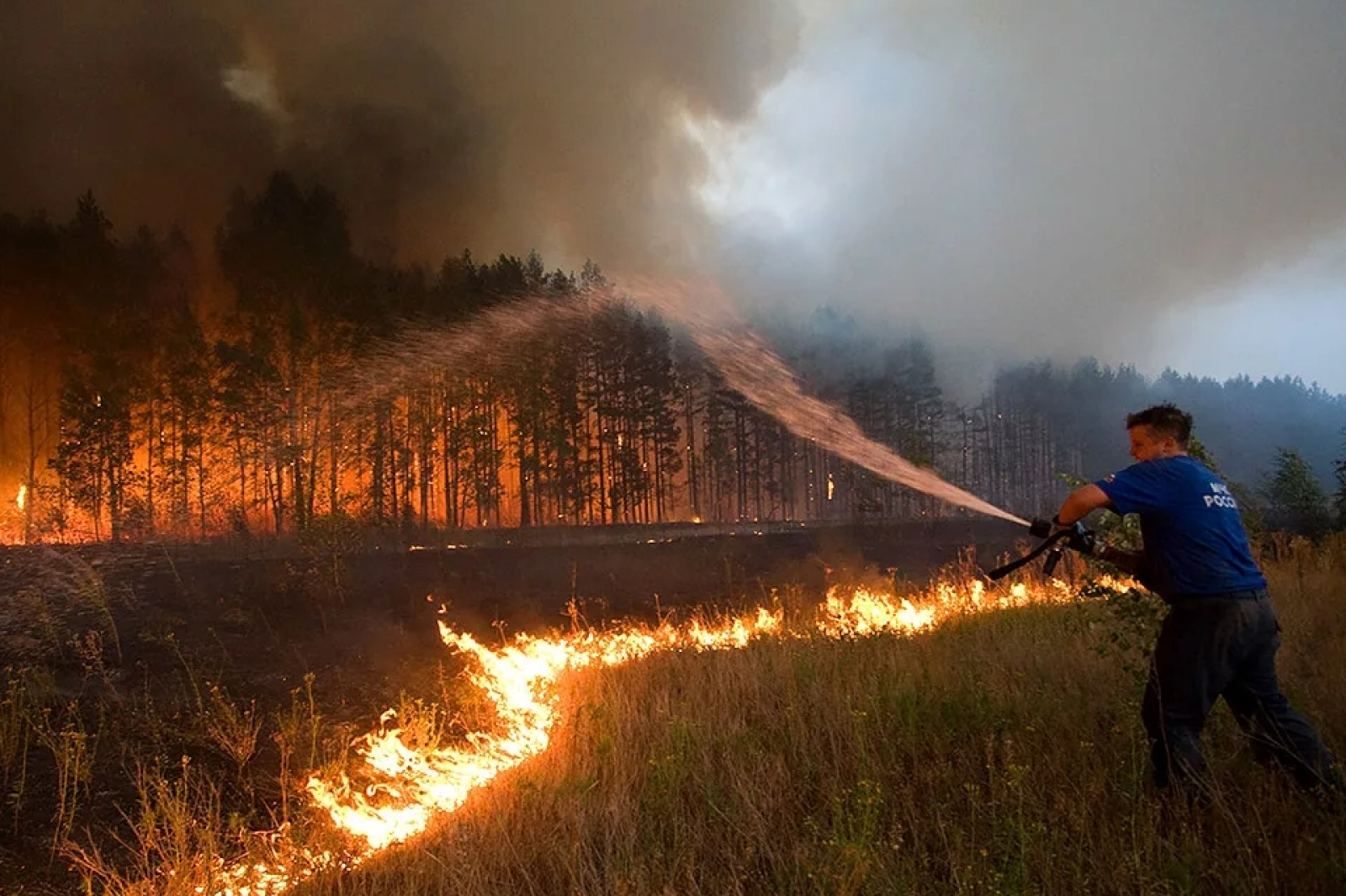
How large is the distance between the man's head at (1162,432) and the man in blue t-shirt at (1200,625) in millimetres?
272

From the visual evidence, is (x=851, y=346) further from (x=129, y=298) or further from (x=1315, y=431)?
(x=1315, y=431)

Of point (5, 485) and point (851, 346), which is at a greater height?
point (851, 346)

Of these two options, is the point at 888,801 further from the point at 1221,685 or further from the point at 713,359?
the point at 713,359

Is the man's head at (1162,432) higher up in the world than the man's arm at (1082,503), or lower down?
higher up

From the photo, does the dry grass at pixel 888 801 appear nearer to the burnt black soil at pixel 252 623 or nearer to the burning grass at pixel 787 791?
the burning grass at pixel 787 791

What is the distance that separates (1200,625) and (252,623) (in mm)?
13195

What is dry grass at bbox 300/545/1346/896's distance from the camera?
380 cm

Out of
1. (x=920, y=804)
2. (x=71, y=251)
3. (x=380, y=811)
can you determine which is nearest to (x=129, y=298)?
(x=71, y=251)

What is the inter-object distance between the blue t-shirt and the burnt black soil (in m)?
6.79

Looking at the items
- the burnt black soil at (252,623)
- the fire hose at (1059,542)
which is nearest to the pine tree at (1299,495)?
the burnt black soil at (252,623)

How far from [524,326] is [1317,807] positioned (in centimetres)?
4511

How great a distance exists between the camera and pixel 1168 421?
15.3 feet

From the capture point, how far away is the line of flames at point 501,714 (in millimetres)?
5047

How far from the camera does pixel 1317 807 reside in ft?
13.7
